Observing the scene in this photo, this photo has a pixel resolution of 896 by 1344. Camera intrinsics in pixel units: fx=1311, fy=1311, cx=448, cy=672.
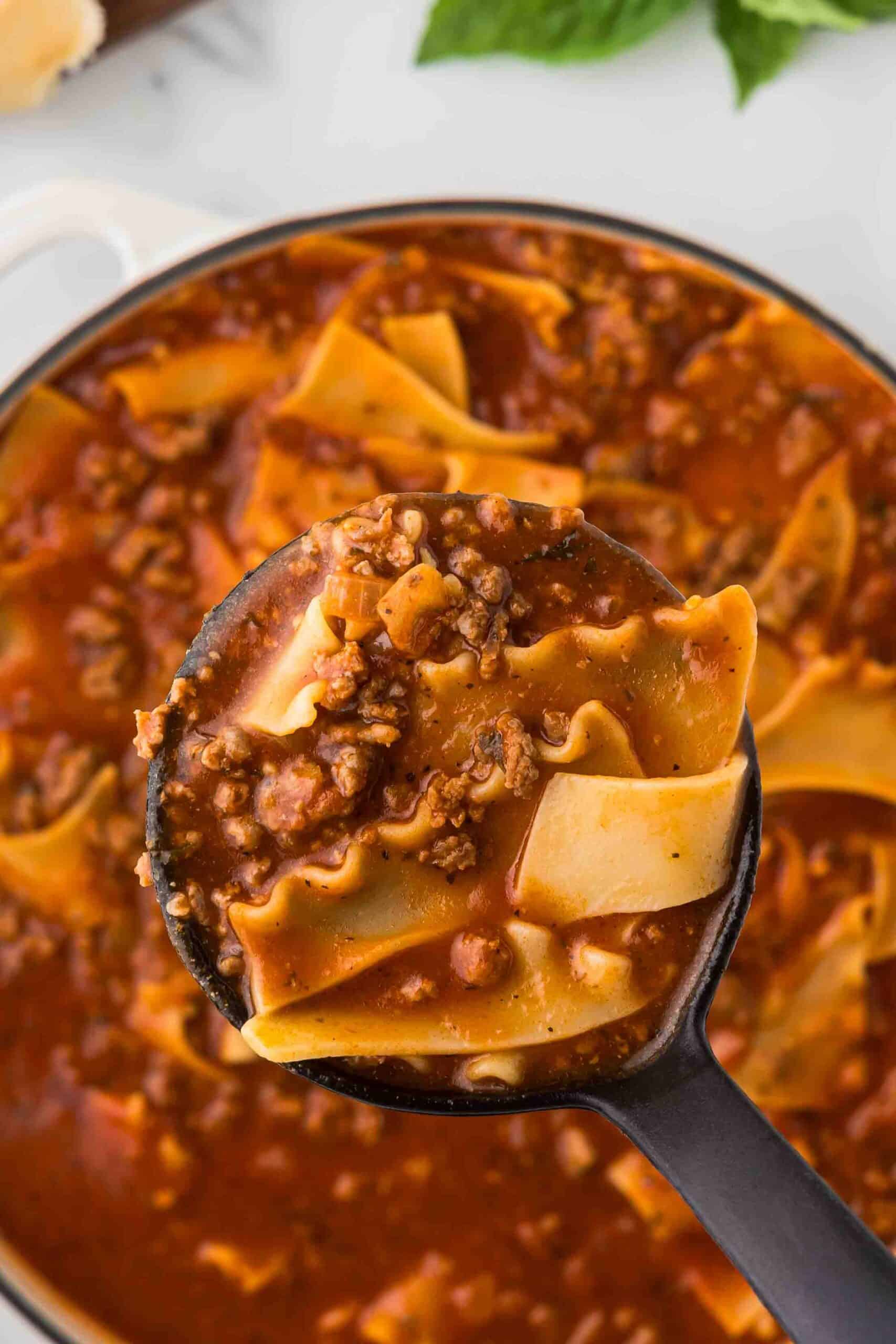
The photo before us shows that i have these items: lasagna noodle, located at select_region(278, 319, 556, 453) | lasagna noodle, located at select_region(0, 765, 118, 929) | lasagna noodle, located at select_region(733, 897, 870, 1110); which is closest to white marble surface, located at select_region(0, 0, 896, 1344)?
lasagna noodle, located at select_region(278, 319, 556, 453)

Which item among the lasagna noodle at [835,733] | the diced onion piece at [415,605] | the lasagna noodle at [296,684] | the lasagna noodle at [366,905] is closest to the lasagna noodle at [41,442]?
the lasagna noodle at [296,684]

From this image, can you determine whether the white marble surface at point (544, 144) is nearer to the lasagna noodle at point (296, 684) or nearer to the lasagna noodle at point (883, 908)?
the lasagna noodle at point (883, 908)

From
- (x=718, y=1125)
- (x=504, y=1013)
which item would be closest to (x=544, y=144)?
(x=504, y=1013)

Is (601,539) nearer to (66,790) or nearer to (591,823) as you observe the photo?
(591,823)

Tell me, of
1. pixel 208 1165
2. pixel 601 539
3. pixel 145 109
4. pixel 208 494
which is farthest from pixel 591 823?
pixel 145 109

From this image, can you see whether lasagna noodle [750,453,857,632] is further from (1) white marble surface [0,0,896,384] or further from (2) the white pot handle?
(2) the white pot handle

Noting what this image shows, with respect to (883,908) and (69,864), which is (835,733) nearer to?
(883,908)
